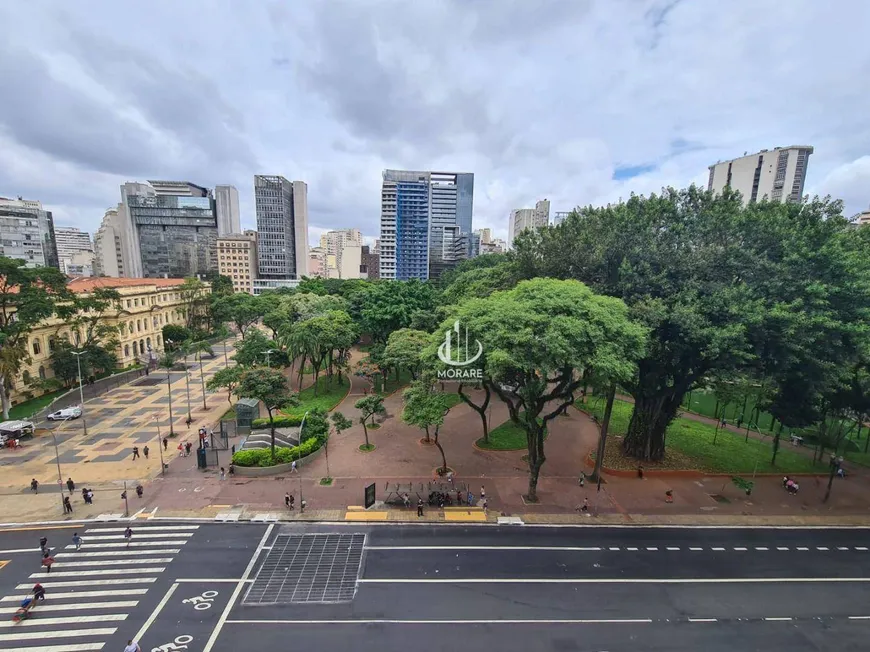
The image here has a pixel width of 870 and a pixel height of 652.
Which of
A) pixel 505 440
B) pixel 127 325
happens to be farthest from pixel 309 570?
pixel 127 325

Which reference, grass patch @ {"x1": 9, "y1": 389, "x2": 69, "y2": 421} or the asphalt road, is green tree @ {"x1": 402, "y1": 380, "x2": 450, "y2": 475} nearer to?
the asphalt road

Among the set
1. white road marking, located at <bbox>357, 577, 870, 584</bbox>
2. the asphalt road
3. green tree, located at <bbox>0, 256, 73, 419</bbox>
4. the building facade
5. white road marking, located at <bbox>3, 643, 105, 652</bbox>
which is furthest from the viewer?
the building facade

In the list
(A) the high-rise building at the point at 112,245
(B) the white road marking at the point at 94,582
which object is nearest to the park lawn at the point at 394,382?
(B) the white road marking at the point at 94,582

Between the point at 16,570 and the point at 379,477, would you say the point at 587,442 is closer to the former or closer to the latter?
the point at 379,477

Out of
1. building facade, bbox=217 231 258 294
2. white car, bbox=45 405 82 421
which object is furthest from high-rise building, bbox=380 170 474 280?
white car, bbox=45 405 82 421

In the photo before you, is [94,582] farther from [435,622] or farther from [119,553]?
[435,622]
